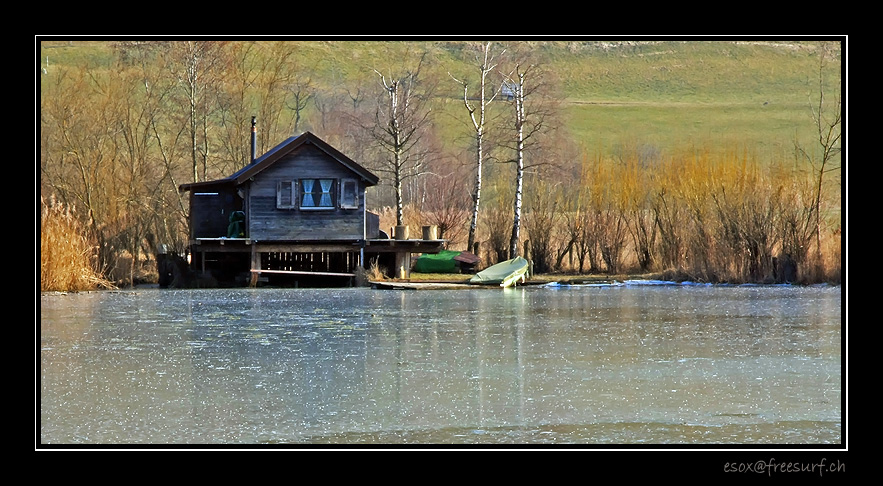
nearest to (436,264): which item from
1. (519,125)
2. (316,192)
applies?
(316,192)

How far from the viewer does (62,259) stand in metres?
27.1

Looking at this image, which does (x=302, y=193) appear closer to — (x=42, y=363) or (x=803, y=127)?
(x=42, y=363)

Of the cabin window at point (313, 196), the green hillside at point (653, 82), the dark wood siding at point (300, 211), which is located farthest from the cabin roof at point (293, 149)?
the green hillside at point (653, 82)

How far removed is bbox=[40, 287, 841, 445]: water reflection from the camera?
10203mm

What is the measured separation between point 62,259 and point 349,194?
8.81m

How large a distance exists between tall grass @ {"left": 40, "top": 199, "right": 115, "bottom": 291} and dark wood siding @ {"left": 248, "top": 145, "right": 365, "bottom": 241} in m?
5.47

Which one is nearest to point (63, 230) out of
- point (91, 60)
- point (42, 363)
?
point (42, 363)

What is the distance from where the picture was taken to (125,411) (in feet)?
36.3

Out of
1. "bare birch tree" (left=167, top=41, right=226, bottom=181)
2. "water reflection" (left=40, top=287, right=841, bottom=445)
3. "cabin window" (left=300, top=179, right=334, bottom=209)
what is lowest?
"water reflection" (left=40, top=287, right=841, bottom=445)

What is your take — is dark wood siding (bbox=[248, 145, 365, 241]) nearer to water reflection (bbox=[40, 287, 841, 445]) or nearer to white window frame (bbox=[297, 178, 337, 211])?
white window frame (bbox=[297, 178, 337, 211])

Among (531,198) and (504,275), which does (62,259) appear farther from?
(531,198)

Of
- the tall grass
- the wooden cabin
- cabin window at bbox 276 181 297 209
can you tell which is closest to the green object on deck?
the wooden cabin

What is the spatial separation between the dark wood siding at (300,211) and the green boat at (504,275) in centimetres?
374

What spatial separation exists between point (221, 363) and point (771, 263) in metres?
19.3
